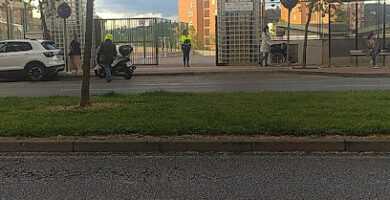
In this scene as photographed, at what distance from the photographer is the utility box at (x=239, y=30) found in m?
22.2

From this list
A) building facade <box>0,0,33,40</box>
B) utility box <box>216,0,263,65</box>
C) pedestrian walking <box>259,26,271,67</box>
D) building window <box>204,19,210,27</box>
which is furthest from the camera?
building window <box>204,19,210,27</box>

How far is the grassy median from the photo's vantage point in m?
6.71

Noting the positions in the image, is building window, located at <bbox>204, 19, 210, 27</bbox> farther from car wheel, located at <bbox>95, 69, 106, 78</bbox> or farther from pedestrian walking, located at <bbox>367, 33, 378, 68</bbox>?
car wheel, located at <bbox>95, 69, 106, 78</bbox>

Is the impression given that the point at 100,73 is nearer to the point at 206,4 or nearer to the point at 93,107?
the point at 93,107

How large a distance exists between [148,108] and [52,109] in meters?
1.93

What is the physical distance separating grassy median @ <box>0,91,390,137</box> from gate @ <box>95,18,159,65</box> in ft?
42.1

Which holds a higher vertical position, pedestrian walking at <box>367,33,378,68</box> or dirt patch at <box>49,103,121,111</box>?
pedestrian walking at <box>367,33,378,68</box>

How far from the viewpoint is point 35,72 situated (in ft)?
58.4

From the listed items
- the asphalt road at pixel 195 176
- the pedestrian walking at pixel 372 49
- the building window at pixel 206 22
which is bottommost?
the asphalt road at pixel 195 176

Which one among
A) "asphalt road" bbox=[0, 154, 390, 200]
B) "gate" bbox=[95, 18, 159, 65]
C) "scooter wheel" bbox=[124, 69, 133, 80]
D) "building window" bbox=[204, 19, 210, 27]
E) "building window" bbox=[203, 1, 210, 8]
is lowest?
"asphalt road" bbox=[0, 154, 390, 200]

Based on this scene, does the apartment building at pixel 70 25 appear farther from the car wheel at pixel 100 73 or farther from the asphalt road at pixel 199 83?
the car wheel at pixel 100 73

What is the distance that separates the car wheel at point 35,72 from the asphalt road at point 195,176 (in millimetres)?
12116

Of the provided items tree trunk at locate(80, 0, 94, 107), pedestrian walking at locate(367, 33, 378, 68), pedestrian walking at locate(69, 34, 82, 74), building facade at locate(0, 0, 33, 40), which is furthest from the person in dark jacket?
pedestrian walking at locate(367, 33, 378, 68)

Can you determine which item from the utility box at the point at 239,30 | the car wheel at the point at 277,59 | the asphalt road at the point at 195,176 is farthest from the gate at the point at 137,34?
the asphalt road at the point at 195,176
